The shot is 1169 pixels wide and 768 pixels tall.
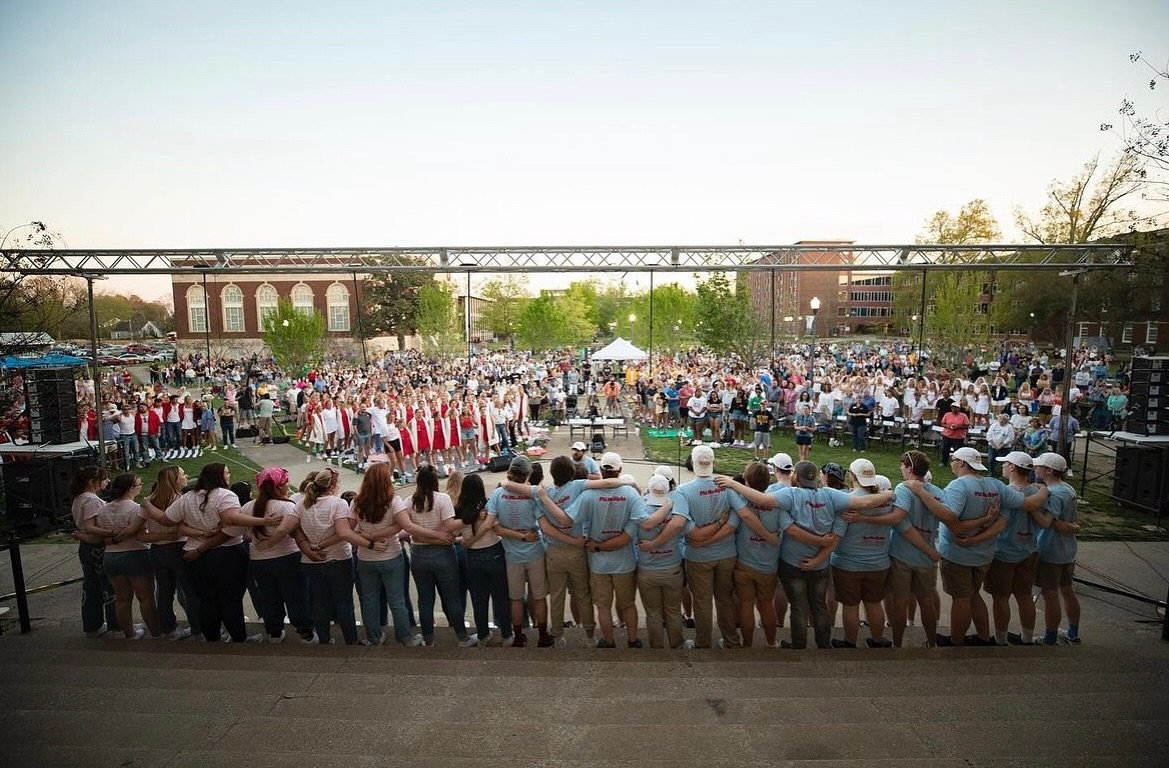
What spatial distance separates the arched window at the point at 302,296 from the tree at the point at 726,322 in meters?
45.1

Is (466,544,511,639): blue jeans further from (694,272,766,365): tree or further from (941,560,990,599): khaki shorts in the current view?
(694,272,766,365): tree

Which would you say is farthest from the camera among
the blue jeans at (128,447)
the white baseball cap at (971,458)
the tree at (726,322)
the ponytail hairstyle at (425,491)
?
the tree at (726,322)

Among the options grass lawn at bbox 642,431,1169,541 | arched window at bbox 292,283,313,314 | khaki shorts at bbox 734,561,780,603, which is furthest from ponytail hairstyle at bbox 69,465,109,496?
arched window at bbox 292,283,313,314

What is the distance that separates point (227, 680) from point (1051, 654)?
616 cm

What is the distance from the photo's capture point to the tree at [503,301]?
Answer: 212 ft

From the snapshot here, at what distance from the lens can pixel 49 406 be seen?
11.3 m

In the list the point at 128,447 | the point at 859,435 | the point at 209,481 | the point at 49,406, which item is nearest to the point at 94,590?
the point at 209,481

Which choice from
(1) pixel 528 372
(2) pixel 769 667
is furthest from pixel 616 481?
(1) pixel 528 372

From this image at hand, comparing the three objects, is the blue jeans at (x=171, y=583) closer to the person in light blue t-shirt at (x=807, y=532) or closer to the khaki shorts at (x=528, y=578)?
the khaki shorts at (x=528, y=578)

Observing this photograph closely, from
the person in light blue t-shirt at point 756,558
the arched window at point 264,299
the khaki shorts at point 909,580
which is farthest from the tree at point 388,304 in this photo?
the khaki shorts at point 909,580

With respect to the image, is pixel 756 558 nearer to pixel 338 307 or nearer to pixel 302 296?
pixel 338 307

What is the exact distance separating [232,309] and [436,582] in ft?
219

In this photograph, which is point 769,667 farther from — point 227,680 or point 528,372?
point 528,372

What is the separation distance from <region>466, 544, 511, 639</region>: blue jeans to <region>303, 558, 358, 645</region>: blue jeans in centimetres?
101
